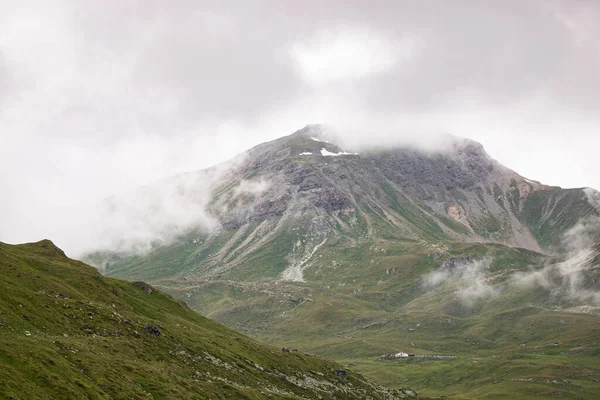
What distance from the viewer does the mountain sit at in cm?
A: 7262

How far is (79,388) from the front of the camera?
234 feet

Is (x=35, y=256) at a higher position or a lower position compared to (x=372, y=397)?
higher

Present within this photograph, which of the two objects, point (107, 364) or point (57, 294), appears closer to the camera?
point (107, 364)

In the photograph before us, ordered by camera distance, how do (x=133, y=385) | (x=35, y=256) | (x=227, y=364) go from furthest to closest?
(x=35, y=256), (x=227, y=364), (x=133, y=385)

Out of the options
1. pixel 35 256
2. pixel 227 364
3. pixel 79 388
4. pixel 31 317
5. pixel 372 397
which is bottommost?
pixel 372 397

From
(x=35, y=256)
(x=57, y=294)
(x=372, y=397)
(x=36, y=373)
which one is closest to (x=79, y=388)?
(x=36, y=373)

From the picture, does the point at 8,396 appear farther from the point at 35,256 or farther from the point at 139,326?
the point at 35,256

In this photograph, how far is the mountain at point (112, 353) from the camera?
238 ft

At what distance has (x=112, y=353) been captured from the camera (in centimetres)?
9175

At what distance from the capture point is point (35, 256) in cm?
14800

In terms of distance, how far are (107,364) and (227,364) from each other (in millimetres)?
43771

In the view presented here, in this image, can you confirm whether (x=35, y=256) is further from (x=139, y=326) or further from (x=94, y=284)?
(x=139, y=326)

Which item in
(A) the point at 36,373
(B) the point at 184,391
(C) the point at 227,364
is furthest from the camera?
(C) the point at 227,364

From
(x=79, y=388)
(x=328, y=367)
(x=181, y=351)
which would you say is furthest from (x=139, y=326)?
(x=328, y=367)
